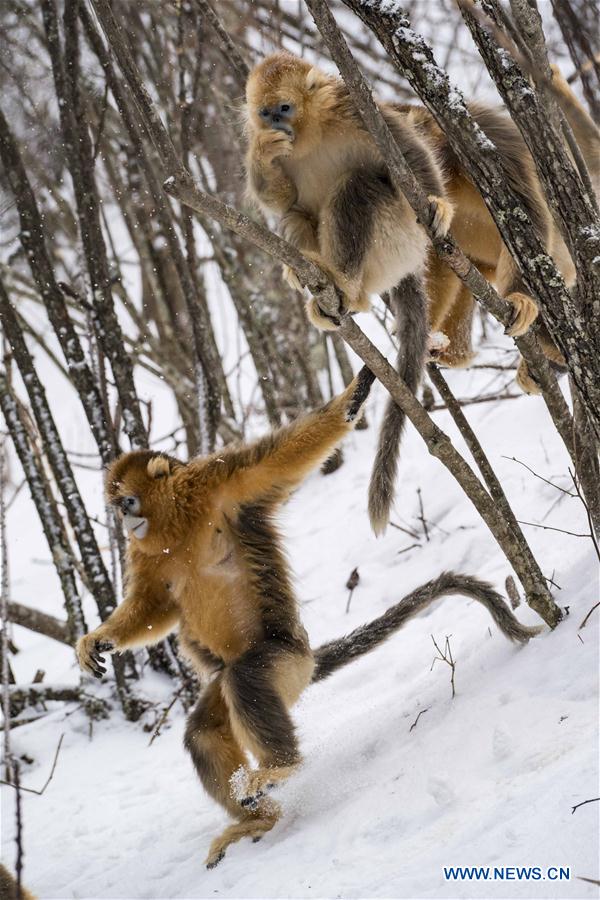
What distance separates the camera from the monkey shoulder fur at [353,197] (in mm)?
3314

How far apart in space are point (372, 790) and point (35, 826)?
182 cm

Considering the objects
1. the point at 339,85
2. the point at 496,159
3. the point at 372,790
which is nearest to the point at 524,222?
the point at 496,159

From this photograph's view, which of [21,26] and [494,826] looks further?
[21,26]

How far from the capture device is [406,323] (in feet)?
11.8

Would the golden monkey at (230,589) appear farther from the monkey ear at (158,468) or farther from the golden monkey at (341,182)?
the golden monkey at (341,182)

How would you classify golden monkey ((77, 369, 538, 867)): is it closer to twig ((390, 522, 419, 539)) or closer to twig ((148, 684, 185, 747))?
twig ((148, 684, 185, 747))

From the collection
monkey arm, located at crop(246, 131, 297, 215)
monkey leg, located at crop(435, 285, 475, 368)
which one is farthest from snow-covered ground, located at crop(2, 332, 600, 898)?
monkey arm, located at crop(246, 131, 297, 215)

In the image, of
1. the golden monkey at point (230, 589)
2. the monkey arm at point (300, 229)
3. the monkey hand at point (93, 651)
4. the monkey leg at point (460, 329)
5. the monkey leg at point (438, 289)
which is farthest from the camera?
the monkey leg at point (460, 329)

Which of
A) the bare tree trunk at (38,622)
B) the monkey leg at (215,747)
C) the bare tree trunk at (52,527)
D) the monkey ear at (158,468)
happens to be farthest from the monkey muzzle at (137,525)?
the bare tree trunk at (38,622)

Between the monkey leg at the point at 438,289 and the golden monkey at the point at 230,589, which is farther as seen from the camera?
the monkey leg at the point at 438,289

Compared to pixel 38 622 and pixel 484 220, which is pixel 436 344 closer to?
pixel 484 220

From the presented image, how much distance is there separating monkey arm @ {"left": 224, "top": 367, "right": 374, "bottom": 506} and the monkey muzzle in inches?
15.5

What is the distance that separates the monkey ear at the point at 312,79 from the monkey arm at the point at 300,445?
45.2 inches

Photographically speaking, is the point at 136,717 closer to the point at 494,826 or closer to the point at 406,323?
the point at 406,323
